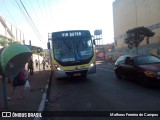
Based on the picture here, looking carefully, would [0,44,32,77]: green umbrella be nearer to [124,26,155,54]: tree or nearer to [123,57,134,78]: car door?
[123,57,134,78]: car door

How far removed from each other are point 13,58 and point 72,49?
8565mm

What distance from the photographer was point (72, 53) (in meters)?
18.5

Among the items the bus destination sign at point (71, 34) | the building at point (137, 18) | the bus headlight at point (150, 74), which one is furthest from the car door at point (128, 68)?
the building at point (137, 18)

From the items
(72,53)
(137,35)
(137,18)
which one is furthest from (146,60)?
(137,18)

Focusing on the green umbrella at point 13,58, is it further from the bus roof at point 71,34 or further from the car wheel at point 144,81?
the bus roof at point 71,34

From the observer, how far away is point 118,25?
80.7 meters

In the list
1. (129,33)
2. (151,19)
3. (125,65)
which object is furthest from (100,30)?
(125,65)

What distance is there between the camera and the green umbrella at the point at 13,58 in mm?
9794

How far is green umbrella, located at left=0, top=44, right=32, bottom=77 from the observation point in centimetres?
979

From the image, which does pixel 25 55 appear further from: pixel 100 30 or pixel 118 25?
pixel 100 30

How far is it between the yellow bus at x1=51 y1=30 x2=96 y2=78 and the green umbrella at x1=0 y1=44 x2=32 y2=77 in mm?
7143

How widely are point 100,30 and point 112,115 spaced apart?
273ft

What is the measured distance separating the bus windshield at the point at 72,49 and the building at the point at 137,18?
25.4 meters

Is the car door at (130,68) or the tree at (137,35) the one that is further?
the tree at (137,35)
